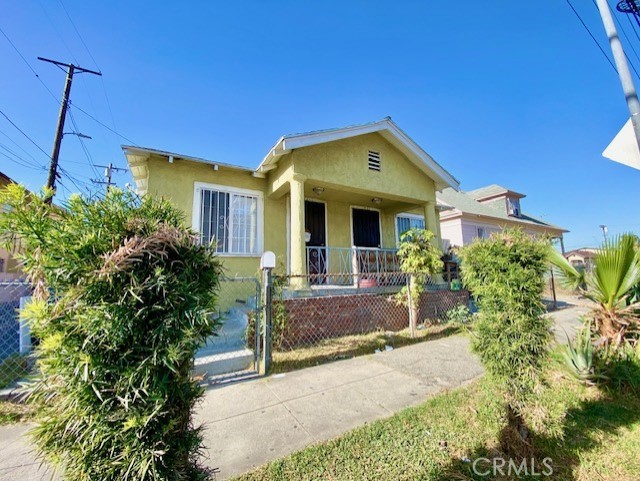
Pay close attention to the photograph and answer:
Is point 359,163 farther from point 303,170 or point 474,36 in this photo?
point 474,36

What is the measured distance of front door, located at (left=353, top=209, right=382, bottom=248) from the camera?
10.1m

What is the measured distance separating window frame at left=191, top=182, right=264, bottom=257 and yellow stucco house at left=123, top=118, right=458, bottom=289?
26mm

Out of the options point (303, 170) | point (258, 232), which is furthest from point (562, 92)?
point (258, 232)

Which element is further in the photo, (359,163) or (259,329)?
(359,163)

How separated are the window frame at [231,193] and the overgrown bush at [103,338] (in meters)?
5.68

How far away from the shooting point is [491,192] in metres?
21.0

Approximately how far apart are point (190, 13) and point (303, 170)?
5.34m

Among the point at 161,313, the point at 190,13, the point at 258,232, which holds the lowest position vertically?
the point at 161,313

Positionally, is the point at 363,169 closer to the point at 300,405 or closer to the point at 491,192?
the point at 300,405

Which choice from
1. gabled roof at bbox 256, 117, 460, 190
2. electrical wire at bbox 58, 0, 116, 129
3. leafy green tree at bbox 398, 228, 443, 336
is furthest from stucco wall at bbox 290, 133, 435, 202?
electrical wire at bbox 58, 0, 116, 129

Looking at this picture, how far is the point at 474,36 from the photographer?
8.06 metres

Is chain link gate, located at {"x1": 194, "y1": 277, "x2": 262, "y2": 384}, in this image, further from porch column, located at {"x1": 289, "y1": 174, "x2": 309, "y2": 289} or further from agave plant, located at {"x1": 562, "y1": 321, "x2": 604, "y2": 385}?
agave plant, located at {"x1": 562, "y1": 321, "x2": 604, "y2": 385}
